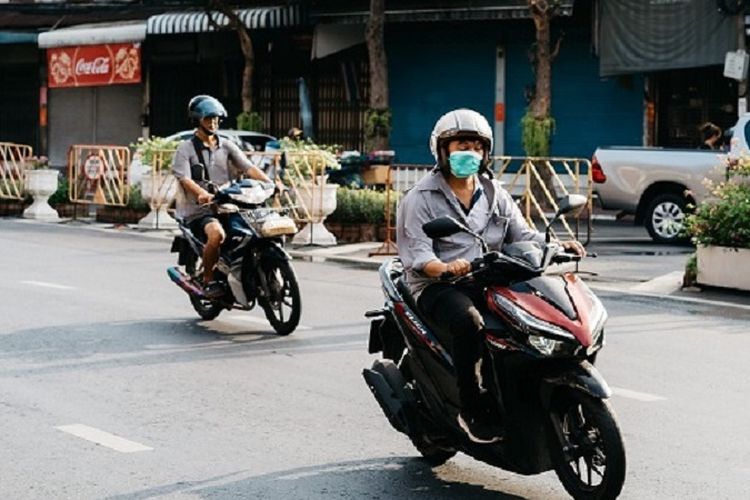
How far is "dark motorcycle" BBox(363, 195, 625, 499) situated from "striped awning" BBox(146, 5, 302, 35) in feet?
92.8

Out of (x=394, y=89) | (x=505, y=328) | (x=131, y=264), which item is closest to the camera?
(x=505, y=328)

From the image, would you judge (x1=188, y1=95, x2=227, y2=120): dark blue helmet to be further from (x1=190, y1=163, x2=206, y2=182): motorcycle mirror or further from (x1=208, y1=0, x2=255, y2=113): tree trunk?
(x1=208, y1=0, x2=255, y2=113): tree trunk

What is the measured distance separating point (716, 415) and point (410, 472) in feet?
7.76

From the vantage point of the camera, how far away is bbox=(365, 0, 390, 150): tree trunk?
32000 mm

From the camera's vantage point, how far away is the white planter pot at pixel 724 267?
16.1m

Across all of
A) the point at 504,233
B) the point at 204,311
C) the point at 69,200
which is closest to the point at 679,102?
the point at 69,200

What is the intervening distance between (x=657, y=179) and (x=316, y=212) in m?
4.88

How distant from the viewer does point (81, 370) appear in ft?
36.6

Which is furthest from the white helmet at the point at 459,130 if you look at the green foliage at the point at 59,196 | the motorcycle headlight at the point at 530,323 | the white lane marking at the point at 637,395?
the green foliage at the point at 59,196

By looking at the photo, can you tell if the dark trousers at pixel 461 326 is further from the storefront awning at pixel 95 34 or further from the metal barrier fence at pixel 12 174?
the storefront awning at pixel 95 34

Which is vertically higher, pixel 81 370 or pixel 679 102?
pixel 679 102

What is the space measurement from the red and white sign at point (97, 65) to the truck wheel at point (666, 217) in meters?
18.4

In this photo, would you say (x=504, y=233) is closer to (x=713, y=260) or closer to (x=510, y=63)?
(x=713, y=260)

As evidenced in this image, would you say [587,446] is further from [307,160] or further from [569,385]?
[307,160]
